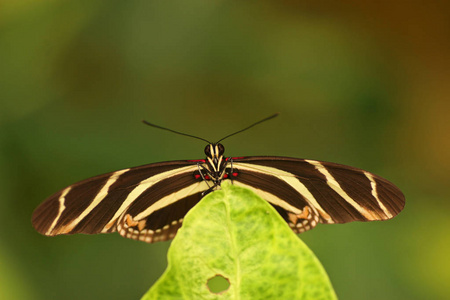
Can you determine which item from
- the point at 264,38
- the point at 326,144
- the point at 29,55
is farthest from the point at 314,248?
the point at 29,55

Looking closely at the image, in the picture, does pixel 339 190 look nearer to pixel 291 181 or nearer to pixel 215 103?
pixel 291 181

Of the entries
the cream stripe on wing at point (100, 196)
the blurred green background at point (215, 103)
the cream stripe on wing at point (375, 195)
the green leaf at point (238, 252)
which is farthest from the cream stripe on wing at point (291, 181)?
the blurred green background at point (215, 103)

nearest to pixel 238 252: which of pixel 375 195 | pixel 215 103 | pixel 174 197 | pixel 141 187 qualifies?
pixel 375 195

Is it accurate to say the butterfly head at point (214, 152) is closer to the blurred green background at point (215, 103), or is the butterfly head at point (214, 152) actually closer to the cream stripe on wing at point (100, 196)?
the cream stripe on wing at point (100, 196)

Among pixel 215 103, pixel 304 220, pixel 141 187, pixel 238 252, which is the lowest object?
pixel 238 252

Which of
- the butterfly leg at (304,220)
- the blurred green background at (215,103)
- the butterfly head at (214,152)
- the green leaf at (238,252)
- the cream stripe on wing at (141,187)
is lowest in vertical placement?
the green leaf at (238,252)

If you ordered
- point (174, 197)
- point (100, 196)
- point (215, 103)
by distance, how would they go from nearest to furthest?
point (100, 196), point (174, 197), point (215, 103)

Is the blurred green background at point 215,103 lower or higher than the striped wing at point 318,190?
higher

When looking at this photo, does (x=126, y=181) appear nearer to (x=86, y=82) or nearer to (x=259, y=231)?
(x=259, y=231)

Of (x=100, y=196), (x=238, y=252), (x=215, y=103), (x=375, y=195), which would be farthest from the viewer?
(x=215, y=103)
